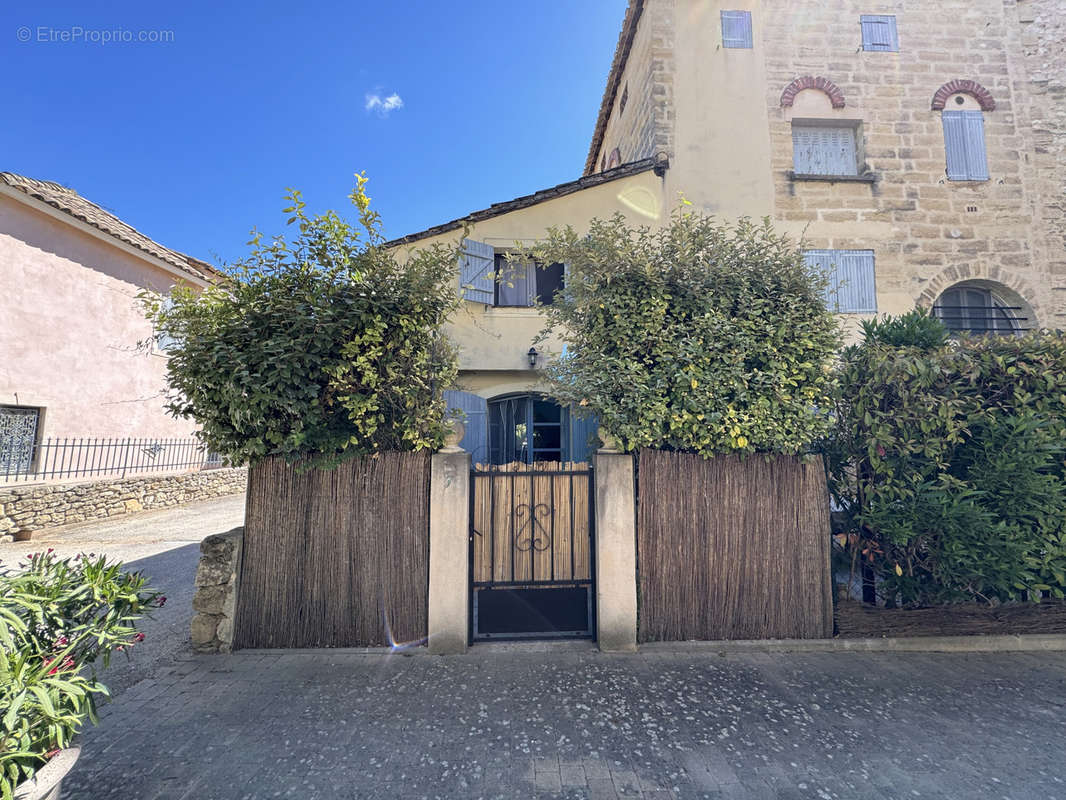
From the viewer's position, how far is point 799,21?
850cm

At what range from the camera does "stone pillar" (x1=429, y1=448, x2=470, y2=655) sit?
12.7 ft

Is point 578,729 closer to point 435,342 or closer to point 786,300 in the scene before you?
point 435,342

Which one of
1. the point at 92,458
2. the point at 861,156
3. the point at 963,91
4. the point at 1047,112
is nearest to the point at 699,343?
the point at 861,156

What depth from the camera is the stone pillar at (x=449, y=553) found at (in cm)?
388

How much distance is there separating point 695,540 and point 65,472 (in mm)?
11794

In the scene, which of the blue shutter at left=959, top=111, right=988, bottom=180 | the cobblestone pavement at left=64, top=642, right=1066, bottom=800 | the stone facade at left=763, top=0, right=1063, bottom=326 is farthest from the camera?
the blue shutter at left=959, top=111, right=988, bottom=180

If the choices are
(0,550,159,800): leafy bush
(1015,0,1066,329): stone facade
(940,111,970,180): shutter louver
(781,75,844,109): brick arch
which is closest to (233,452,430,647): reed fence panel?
(0,550,159,800): leafy bush

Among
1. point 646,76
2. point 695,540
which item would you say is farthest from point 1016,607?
point 646,76

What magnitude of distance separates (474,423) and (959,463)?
5937mm

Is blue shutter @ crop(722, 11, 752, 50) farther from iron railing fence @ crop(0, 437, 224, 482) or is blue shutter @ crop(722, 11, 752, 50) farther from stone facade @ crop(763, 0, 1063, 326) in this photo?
iron railing fence @ crop(0, 437, 224, 482)

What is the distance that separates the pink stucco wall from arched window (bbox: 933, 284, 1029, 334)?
14.6 metres

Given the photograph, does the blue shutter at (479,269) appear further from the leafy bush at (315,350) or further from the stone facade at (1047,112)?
the stone facade at (1047,112)

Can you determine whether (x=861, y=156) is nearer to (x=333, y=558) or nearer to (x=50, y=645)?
(x=333, y=558)

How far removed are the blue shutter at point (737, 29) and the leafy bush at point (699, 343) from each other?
22.7 feet
